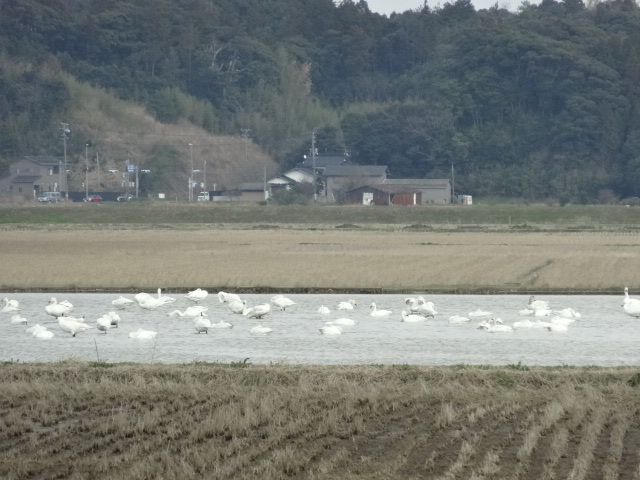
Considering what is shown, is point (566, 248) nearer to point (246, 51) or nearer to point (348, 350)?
point (348, 350)

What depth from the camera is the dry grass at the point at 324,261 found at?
24.8m

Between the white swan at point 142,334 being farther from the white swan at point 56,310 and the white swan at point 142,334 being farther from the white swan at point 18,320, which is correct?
the white swan at point 18,320

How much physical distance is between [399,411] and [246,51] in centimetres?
8528

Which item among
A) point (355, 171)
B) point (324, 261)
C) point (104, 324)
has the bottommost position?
point (324, 261)

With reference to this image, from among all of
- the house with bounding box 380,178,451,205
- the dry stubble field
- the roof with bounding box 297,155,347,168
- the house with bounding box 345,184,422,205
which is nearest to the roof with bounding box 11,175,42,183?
the roof with bounding box 297,155,347,168

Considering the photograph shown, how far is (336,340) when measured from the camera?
16109 mm

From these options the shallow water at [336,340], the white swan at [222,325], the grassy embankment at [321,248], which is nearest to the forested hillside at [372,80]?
the grassy embankment at [321,248]

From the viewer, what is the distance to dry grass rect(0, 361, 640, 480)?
29.1 feet

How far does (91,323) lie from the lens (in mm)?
17859

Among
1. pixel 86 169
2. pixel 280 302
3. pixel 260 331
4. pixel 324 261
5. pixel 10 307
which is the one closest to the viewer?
pixel 260 331

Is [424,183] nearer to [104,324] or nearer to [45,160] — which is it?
[45,160]

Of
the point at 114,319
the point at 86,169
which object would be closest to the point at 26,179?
the point at 86,169

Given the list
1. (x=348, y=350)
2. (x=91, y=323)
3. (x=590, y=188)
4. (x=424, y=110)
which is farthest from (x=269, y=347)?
(x=424, y=110)

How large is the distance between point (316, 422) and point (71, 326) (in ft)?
21.9
